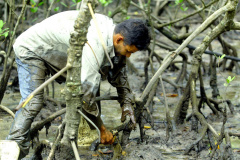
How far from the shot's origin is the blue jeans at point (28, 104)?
331 cm

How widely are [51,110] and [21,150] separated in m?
1.88

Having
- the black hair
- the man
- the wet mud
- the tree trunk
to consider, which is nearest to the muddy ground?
the wet mud

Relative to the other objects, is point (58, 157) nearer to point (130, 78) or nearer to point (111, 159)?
point (111, 159)

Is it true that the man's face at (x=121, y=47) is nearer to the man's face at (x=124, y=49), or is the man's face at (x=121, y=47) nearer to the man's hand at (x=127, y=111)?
the man's face at (x=124, y=49)

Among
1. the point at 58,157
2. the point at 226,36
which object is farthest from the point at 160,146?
the point at 226,36

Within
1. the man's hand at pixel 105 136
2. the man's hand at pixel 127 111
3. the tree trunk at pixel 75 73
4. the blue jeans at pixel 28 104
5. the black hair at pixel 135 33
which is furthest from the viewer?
the man's hand at pixel 127 111

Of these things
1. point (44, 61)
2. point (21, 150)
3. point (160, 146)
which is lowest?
point (160, 146)

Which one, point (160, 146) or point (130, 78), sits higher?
point (130, 78)

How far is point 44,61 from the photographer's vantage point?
351 centimetres

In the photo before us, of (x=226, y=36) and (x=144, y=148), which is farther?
(x=226, y=36)

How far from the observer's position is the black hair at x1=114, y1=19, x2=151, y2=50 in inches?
124

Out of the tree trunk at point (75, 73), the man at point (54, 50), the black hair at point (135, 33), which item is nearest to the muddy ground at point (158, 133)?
the man at point (54, 50)

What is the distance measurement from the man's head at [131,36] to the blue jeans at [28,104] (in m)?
0.80

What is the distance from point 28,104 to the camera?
10.9ft
